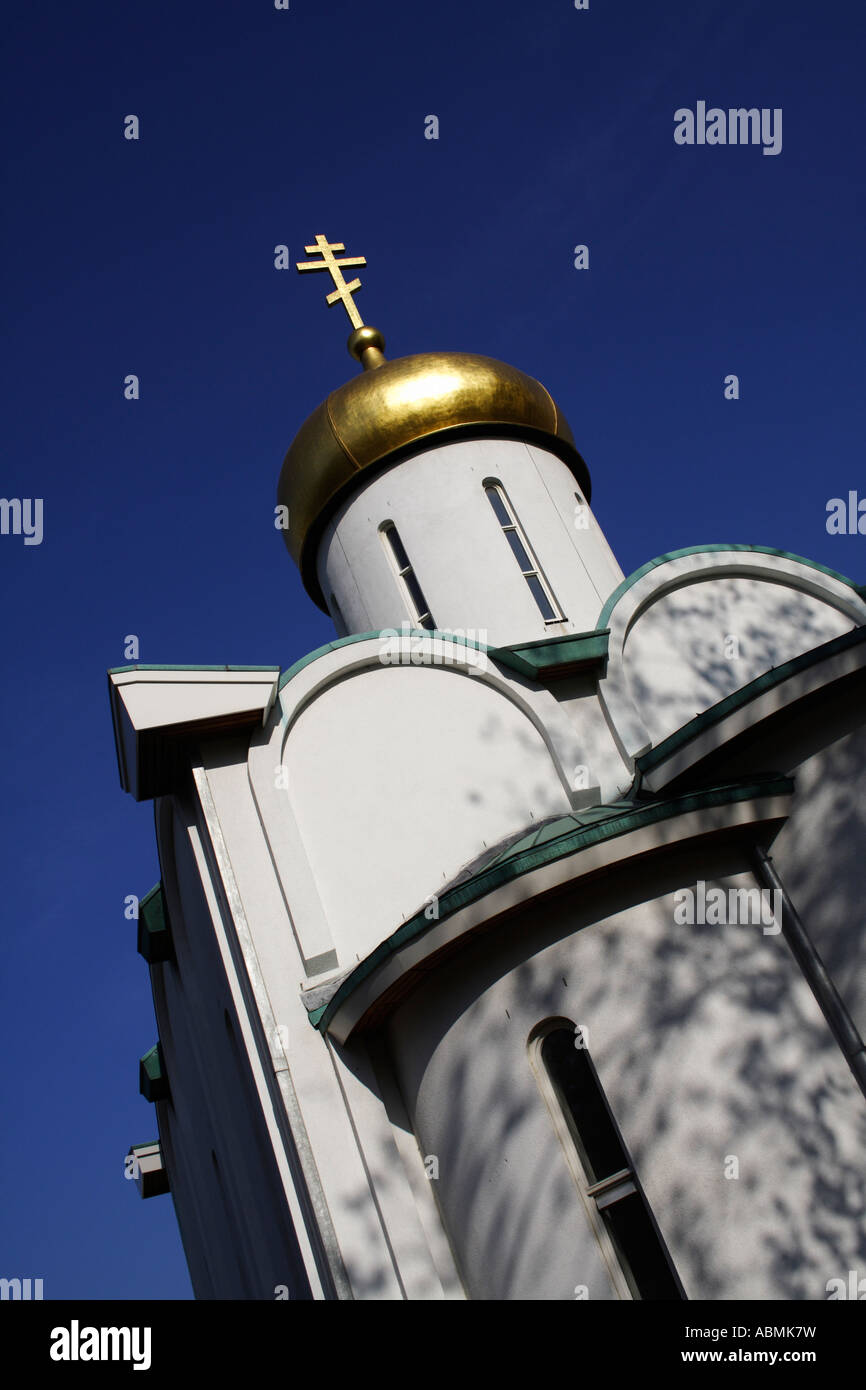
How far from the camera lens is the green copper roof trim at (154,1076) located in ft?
42.8

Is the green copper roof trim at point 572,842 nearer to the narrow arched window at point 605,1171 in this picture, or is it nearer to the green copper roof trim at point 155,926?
the narrow arched window at point 605,1171

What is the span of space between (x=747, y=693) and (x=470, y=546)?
443 centimetres

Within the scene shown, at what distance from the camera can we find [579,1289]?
5.64 m

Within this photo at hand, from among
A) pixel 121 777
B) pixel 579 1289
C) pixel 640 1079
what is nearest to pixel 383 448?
pixel 121 777

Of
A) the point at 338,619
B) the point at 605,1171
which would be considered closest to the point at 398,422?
the point at 338,619

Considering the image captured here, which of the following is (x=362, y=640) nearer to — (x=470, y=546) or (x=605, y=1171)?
(x=470, y=546)

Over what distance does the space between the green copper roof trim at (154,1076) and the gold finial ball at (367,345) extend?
8233 mm

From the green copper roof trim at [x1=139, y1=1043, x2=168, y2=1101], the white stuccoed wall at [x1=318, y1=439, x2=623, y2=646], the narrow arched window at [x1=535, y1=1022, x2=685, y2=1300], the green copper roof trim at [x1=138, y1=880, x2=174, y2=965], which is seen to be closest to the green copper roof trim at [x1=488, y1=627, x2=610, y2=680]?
the white stuccoed wall at [x1=318, y1=439, x2=623, y2=646]

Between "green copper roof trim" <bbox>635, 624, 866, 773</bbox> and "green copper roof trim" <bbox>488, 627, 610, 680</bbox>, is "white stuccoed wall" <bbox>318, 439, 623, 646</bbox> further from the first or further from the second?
"green copper roof trim" <bbox>635, 624, 866, 773</bbox>

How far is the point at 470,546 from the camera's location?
10.4m

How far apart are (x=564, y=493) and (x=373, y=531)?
6.43 ft

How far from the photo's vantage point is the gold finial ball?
12.7 metres

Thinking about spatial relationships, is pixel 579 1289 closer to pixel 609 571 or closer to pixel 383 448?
pixel 609 571

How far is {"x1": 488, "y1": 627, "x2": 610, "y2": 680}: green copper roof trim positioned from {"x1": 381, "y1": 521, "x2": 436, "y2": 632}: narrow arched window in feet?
5.91
